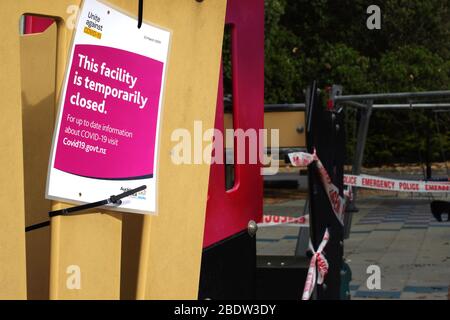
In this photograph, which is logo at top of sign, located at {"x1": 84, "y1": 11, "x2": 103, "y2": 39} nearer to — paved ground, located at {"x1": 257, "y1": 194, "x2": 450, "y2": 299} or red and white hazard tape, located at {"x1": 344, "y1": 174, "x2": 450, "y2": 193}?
paved ground, located at {"x1": 257, "y1": 194, "x2": 450, "y2": 299}

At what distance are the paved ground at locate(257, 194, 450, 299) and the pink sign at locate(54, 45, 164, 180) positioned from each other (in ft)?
16.5

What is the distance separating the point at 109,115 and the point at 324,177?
2.41 m

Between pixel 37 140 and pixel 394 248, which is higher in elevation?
pixel 37 140

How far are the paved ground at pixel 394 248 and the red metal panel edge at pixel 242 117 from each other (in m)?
3.89

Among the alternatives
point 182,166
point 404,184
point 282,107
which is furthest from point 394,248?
point 182,166

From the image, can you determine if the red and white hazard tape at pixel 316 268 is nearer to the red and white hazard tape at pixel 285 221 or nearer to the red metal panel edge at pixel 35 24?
the red and white hazard tape at pixel 285 221

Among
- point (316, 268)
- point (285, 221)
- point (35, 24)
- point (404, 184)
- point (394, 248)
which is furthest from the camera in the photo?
point (394, 248)

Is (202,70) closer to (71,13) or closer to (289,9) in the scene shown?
(71,13)

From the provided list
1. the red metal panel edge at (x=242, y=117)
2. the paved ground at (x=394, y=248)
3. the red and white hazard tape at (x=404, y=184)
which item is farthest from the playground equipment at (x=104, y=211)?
the red and white hazard tape at (x=404, y=184)

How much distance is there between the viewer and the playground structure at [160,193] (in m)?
2.12

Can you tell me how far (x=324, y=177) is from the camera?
4.61 meters

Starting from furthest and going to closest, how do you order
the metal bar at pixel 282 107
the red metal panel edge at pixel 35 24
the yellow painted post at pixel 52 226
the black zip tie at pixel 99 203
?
the metal bar at pixel 282 107 < the red metal panel edge at pixel 35 24 < the black zip tie at pixel 99 203 < the yellow painted post at pixel 52 226

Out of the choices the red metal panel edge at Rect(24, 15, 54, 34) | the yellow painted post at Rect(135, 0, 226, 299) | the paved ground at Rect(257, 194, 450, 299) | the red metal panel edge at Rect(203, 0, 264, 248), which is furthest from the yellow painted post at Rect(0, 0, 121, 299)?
the paved ground at Rect(257, 194, 450, 299)

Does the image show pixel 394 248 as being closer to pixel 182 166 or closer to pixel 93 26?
pixel 182 166
